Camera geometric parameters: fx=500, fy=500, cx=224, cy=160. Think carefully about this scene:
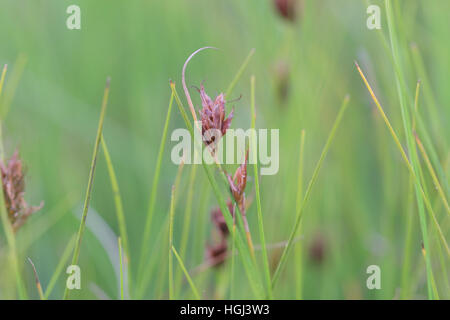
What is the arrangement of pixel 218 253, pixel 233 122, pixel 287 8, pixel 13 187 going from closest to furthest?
pixel 13 187 < pixel 218 253 < pixel 287 8 < pixel 233 122

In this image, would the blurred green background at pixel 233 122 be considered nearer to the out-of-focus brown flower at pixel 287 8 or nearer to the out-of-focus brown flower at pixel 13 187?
the out-of-focus brown flower at pixel 287 8

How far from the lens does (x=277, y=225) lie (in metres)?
1.05

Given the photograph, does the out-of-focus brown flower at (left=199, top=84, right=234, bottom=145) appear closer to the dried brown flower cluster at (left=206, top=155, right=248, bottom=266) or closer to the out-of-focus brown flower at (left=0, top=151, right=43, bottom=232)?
the dried brown flower cluster at (left=206, top=155, right=248, bottom=266)

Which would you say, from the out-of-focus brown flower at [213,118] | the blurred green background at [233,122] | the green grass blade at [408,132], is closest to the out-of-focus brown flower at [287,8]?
the blurred green background at [233,122]

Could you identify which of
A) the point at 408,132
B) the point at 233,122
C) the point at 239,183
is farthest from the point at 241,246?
the point at 233,122

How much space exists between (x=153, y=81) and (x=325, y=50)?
0.52 meters

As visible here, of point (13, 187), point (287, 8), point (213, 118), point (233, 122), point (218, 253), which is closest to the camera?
point (213, 118)

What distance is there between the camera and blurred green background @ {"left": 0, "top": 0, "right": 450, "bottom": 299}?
1.00 m

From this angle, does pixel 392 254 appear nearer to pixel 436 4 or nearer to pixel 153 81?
pixel 436 4

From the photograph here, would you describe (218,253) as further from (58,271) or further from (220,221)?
(58,271)

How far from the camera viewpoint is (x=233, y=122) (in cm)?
133

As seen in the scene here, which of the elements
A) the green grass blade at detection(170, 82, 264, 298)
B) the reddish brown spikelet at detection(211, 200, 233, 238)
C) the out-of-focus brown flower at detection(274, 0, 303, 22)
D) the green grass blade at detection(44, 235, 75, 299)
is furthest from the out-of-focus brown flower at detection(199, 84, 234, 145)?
the out-of-focus brown flower at detection(274, 0, 303, 22)

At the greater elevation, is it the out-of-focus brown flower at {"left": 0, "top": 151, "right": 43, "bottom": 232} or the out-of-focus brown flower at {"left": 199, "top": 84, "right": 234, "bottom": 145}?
the out-of-focus brown flower at {"left": 199, "top": 84, "right": 234, "bottom": 145}
